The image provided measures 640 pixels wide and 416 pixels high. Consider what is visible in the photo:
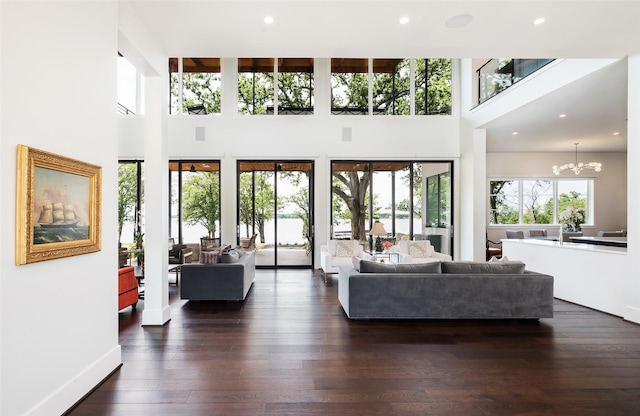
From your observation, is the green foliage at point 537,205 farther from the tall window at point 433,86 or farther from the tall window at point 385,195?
the tall window at point 433,86

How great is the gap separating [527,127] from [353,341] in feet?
21.5

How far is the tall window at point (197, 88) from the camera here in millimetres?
8273

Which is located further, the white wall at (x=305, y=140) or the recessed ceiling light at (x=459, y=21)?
the white wall at (x=305, y=140)

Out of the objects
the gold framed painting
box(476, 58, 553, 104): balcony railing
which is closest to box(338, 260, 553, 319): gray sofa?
the gold framed painting

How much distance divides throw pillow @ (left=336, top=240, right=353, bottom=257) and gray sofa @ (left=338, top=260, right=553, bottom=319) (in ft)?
8.51

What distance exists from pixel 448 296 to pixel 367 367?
1732mm

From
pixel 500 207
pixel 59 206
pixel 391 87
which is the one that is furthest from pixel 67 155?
pixel 500 207

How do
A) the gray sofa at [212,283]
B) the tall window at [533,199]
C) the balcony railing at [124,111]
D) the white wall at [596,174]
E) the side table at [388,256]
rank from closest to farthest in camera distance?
the gray sofa at [212,283], the side table at [388,256], the balcony railing at [124,111], the white wall at [596,174], the tall window at [533,199]

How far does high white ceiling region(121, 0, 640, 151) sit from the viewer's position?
326 cm

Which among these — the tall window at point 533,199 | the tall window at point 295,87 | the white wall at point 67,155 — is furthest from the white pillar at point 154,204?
the tall window at point 533,199

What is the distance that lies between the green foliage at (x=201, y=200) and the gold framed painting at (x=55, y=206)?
5649 mm

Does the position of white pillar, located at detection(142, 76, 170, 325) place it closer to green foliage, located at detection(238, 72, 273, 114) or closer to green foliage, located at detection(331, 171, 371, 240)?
green foliage, located at detection(238, 72, 273, 114)

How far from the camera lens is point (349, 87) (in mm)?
8414

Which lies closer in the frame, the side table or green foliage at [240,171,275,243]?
the side table
